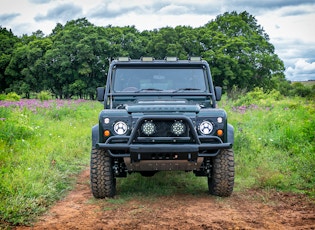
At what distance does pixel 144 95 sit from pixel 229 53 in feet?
125

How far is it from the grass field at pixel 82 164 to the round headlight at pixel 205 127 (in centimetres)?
127

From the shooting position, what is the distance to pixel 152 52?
4209cm

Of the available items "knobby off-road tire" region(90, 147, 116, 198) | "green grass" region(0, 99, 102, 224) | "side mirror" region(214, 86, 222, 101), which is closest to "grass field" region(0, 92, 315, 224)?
"green grass" region(0, 99, 102, 224)

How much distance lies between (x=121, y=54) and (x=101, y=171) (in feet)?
125

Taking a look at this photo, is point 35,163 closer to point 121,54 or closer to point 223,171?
point 223,171

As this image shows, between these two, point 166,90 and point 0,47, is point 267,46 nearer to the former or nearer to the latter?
point 0,47

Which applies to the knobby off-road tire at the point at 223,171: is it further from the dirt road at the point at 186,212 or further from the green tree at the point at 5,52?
the green tree at the point at 5,52

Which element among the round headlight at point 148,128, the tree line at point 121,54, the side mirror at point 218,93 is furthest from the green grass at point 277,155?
the tree line at point 121,54

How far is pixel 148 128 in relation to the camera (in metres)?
4.90

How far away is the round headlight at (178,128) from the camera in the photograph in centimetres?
490

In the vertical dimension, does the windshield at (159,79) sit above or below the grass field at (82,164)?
above

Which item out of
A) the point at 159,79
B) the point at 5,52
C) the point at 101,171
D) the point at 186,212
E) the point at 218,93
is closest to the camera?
the point at 186,212

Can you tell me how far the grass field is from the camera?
5230 mm

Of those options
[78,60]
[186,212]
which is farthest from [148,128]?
[78,60]
